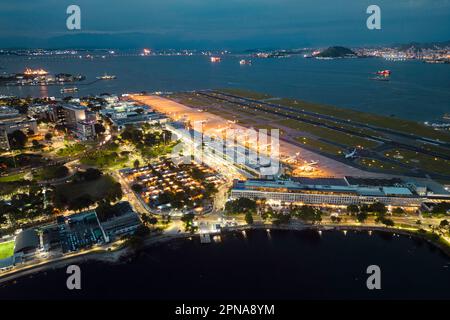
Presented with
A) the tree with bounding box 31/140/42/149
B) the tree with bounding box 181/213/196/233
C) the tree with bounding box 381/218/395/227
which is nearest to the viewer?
the tree with bounding box 181/213/196/233

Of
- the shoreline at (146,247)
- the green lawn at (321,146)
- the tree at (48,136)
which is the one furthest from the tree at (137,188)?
the tree at (48,136)

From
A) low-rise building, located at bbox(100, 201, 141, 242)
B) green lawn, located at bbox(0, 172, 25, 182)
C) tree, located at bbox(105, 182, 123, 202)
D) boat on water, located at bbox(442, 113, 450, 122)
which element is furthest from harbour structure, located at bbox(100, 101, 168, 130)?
boat on water, located at bbox(442, 113, 450, 122)

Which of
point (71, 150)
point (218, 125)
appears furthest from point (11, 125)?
point (218, 125)

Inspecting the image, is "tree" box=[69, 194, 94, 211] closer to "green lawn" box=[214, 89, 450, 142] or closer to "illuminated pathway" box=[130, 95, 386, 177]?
"illuminated pathway" box=[130, 95, 386, 177]

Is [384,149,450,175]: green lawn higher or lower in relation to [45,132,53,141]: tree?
lower

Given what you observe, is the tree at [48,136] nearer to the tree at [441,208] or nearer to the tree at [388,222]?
the tree at [388,222]

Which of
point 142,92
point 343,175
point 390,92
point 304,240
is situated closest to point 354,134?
point 343,175

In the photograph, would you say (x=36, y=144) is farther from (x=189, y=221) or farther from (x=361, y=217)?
(x=361, y=217)

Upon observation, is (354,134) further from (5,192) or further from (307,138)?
(5,192)

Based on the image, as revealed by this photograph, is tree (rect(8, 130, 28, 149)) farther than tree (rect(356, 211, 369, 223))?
Yes
